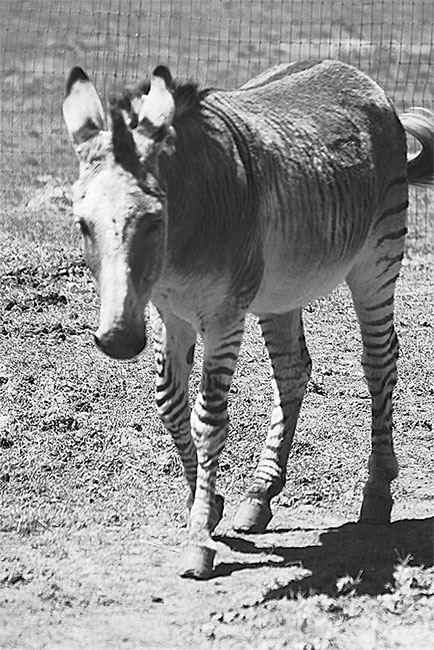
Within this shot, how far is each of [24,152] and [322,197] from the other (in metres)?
9.81

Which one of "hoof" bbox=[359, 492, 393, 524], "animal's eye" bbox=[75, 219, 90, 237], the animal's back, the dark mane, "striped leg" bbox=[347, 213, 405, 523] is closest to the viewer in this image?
"animal's eye" bbox=[75, 219, 90, 237]

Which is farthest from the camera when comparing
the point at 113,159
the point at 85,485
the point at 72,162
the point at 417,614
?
the point at 72,162

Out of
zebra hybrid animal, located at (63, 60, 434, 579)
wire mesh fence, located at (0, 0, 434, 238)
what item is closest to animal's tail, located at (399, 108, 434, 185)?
zebra hybrid animal, located at (63, 60, 434, 579)

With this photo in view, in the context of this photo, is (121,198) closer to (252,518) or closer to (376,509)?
(252,518)

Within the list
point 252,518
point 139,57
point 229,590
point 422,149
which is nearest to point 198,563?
point 229,590

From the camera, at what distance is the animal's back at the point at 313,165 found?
507 centimetres

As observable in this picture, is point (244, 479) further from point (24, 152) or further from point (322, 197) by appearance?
point (24, 152)

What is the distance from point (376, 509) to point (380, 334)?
0.92m

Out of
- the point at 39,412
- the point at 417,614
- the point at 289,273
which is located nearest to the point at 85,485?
the point at 39,412

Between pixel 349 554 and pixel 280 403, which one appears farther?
pixel 280 403

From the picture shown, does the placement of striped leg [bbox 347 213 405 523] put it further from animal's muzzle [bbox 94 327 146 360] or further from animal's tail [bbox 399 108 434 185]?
animal's muzzle [bbox 94 327 146 360]

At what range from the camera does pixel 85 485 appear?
5930mm

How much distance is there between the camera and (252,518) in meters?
5.46

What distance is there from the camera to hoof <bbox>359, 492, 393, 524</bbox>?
556 centimetres
